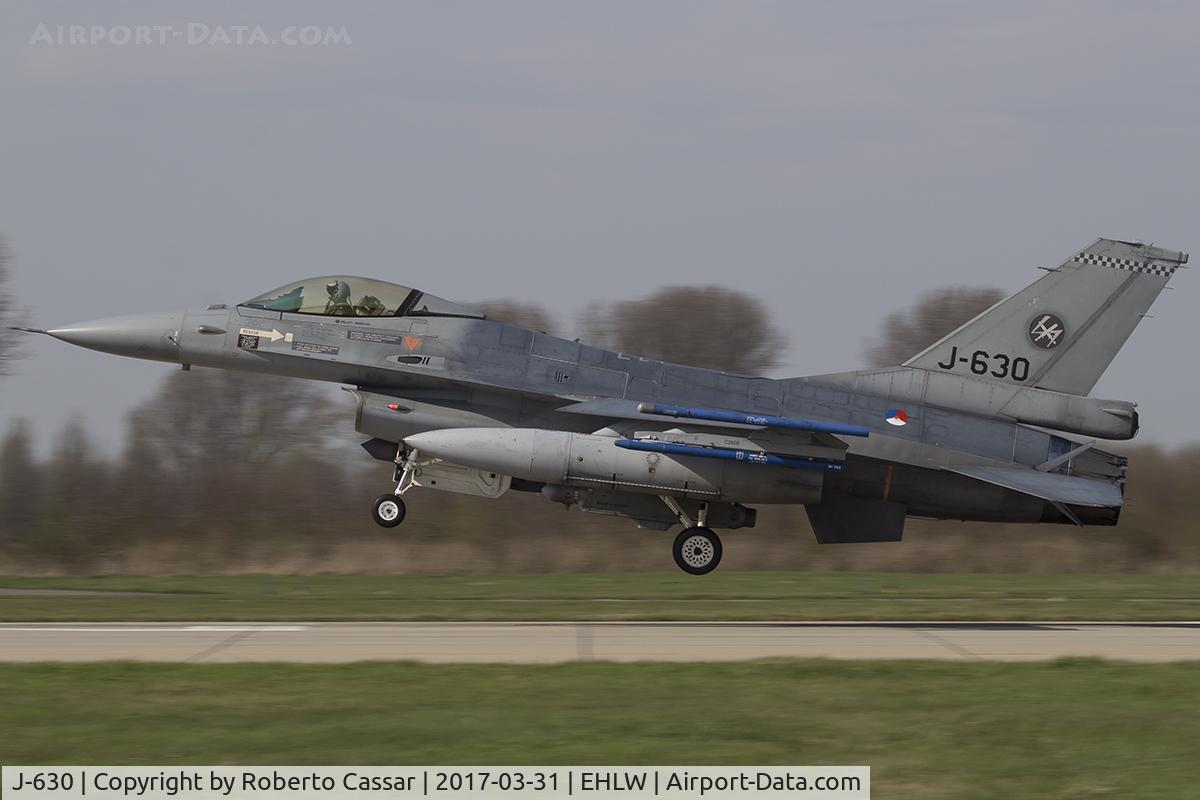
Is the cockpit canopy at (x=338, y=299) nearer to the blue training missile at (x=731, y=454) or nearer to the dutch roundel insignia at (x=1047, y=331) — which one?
the blue training missile at (x=731, y=454)

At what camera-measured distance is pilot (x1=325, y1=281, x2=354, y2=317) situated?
66.6 ft

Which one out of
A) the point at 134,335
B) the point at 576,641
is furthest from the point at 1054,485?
the point at 134,335

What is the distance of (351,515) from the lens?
43125 mm

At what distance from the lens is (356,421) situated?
20.6 metres

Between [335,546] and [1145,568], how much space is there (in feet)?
74.5

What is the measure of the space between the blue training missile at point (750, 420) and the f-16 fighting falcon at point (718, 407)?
0.11ft

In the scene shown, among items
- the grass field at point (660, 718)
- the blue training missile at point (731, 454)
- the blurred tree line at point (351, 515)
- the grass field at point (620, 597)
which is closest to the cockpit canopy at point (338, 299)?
the blue training missile at point (731, 454)

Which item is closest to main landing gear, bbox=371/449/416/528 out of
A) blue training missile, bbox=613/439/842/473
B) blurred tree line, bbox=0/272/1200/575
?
blue training missile, bbox=613/439/842/473

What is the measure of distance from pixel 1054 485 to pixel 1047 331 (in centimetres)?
242

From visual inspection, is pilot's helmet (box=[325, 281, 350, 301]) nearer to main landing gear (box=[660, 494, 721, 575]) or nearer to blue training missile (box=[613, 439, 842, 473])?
blue training missile (box=[613, 439, 842, 473])

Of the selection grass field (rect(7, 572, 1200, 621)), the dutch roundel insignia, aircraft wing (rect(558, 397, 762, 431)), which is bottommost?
grass field (rect(7, 572, 1200, 621))

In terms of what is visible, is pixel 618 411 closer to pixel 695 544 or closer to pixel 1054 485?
pixel 695 544

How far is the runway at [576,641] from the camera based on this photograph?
15.8 m

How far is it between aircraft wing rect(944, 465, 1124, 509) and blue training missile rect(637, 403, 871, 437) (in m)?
2.05
